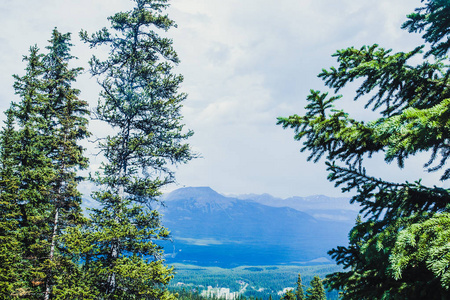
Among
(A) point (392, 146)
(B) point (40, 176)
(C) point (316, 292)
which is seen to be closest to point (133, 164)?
(B) point (40, 176)

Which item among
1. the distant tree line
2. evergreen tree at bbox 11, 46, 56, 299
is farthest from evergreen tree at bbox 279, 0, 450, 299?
evergreen tree at bbox 11, 46, 56, 299

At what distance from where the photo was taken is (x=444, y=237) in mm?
2809

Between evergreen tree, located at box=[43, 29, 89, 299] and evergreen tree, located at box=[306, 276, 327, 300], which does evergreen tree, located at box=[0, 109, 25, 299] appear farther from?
evergreen tree, located at box=[306, 276, 327, 300]

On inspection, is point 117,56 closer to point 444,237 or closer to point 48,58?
point 48,58

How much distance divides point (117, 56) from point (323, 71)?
1199 cm

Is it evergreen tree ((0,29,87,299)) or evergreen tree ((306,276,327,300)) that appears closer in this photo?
evergreen tree ((0,29,87,299))

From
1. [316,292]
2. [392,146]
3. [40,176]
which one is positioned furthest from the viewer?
[316,292]

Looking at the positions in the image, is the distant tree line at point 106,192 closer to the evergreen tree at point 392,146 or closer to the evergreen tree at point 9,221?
the evergreen tree at point 9,221

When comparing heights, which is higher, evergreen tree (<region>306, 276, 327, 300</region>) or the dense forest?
the dense forest

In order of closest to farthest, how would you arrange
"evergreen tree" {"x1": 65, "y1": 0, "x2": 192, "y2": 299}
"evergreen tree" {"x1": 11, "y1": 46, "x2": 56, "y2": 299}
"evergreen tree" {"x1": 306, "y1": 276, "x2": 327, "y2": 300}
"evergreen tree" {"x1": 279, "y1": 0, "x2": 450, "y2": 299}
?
"evergreen tree" {"x1": 279, "y1": 0, "x2": 450, "y2": 299} < "evergreen tree" {"x1": 65, "y1": 0, "x2": 192, "y2": 299} < "evergreen tree" {"x1": 11, "y1": 46, "x2": 56, "y2": 299} < "evergreen tree" {"x1": 306, "y1": 276, "x2": 327, "y2": 300}

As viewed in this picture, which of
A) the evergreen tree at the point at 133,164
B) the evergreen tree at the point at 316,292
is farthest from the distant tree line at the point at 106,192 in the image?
the evergreen tree at the point at 316,292

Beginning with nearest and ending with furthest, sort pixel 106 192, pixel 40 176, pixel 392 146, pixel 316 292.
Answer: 1. pixel 392 146
2. pixel 106 192
3. pixel 40 176
4. pixel 316 292

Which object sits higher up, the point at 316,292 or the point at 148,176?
the point at 148,176

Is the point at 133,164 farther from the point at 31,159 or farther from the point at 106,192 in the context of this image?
the point at 31,159
